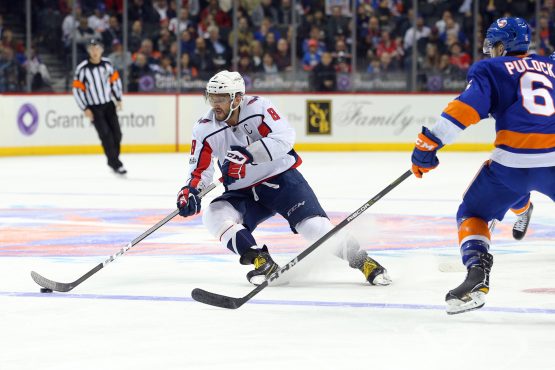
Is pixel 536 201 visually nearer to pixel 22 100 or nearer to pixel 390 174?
pixel 390 174

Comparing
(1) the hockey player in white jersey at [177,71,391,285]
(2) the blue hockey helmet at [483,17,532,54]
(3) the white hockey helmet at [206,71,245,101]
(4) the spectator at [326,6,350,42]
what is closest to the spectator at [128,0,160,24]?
(4) the spectator at [326,6,350,42]

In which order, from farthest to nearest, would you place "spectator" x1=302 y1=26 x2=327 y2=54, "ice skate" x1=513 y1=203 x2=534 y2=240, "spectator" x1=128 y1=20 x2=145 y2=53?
1. "spectator" x1=302 y1=26 x2=327 y2=54
2. "spectator" x1=128 y1=20 x2=145 y2=53
3. "ice skate" x1=513 y1=203 x2=534 y2=240

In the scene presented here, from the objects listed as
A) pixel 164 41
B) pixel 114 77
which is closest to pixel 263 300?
pixel 114 77

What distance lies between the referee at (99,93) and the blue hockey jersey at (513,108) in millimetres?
7096

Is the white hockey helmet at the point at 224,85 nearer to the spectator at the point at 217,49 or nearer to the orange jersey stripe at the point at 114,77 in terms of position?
the orange jersey stripe at the point at 114,77

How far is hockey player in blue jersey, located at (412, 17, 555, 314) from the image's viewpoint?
388 cm

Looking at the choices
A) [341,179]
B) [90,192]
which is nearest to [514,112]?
[90,192]

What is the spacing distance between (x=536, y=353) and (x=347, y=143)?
35.2 ft

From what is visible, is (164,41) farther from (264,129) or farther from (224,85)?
(224,85)

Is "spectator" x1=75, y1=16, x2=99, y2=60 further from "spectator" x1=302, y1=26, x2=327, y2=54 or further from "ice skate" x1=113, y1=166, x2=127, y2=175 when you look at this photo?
"ice skate" x1=113, y1=166, x2=127, y2=175

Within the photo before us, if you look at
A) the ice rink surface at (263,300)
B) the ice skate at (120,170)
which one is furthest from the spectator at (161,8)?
the ice rink surface at (263,300)

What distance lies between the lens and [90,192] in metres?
9.03

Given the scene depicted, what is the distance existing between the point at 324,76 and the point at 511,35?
1021 centimetres

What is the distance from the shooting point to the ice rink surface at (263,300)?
11.1 ft
